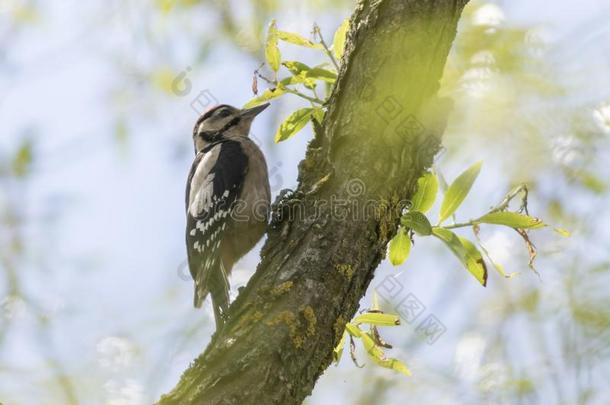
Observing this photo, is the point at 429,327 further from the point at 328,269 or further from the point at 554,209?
the point at 328,269

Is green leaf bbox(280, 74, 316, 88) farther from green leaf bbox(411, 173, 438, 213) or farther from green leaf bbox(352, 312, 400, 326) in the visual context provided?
green leaf bbox(352, 312, 400, 326)

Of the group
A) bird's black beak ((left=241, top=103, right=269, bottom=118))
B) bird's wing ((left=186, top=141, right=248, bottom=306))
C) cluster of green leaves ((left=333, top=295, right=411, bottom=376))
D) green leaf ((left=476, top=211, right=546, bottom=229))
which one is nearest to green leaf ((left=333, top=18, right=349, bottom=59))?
green leaf ((left=476, top=211, right=546, bottom=229))

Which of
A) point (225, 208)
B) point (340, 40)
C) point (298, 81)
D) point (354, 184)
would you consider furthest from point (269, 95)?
point (225, 208)

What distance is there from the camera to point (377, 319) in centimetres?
303

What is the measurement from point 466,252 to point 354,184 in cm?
60

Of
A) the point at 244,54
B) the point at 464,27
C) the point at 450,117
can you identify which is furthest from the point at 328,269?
the point at 244,54

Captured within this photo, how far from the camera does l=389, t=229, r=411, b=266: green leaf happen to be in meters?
3.12

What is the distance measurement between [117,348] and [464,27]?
1.93 metres

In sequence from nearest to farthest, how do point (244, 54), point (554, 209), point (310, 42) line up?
point (310, 42) < point (554, 209) < point (244, 54)

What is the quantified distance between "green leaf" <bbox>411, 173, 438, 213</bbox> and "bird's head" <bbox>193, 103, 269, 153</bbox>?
8.07 ft

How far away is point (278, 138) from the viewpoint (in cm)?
348

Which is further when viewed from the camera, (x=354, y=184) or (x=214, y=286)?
(x=214, y=286)

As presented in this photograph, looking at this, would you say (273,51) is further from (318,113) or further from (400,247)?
(400,247)

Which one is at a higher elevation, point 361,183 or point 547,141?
point 361,183
